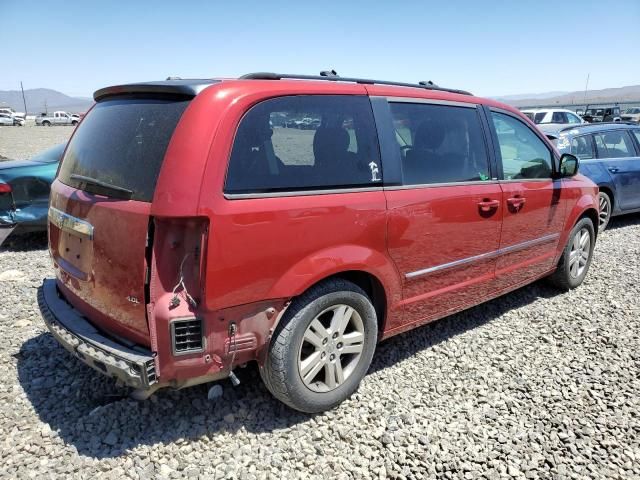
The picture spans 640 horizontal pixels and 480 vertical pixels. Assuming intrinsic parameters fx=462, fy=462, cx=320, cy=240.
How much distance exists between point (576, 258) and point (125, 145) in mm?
4446

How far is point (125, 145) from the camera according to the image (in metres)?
2.42

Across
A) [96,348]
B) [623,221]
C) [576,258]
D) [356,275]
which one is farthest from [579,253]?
[96,348]

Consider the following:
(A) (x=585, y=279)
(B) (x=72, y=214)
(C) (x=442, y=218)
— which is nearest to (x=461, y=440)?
(C) (x=442, y=218)

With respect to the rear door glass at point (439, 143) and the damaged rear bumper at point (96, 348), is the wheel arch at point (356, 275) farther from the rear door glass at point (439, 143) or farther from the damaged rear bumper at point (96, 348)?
the damaged rear bumper at point (96, 348)

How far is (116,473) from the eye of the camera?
2307mm

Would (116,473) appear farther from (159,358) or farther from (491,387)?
(491,387)

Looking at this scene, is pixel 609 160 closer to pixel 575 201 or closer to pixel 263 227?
pixel 575 201

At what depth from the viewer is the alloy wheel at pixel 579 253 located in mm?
4740

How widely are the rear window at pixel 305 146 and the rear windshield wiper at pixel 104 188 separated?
53 cm

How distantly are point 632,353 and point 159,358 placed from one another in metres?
3.48

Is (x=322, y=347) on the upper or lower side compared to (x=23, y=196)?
lower

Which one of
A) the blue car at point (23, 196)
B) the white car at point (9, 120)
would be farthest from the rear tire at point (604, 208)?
the white car at point (9, 120)

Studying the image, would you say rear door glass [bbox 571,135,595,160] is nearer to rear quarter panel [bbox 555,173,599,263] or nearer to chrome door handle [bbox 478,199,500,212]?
rear quarter panel [bbox 555,173,599,263]

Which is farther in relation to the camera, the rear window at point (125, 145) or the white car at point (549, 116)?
the white car at point (549, 116)
